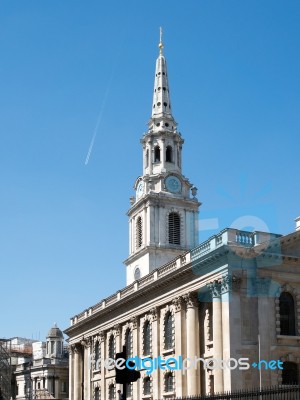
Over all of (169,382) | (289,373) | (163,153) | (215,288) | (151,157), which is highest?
(163,153)

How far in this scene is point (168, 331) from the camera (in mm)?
52156

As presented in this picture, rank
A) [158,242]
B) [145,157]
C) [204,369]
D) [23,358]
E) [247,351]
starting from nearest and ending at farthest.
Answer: [247,351]
[204,369]
[158,242]
[145,157]
[23,358]

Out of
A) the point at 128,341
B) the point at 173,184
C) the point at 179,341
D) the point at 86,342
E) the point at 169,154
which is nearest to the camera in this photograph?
the point at 179,341

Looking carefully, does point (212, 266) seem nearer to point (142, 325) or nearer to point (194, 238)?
point (142, 325)

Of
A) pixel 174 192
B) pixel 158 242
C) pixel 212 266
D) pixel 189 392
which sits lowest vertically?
pixel 189 392

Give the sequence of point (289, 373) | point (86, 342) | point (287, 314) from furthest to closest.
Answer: point (86, 342) < point (287, 314) < point (289, 373)

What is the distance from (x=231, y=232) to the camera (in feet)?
147

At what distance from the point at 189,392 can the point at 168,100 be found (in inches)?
1343

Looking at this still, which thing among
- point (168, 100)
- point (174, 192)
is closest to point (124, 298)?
point (174, 192)

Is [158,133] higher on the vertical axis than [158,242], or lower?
higher

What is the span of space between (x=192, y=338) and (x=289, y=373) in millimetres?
6606

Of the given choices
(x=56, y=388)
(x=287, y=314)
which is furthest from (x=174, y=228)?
(x=56, y=388)

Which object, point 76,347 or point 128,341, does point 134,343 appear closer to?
point 128,341

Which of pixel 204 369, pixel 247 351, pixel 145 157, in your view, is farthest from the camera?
pixel 145 157
